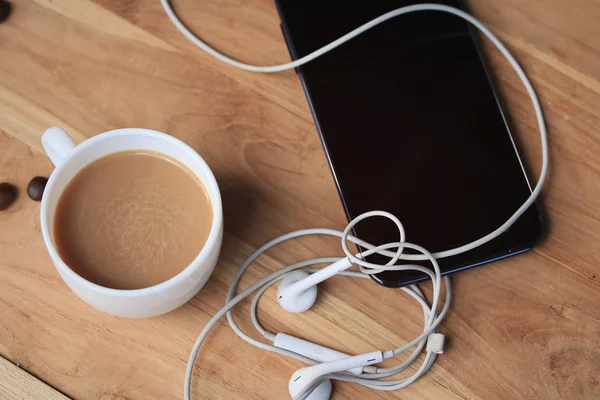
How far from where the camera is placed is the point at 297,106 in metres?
0.60

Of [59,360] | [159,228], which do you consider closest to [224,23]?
[159,228]

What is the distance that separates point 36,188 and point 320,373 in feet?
0.92

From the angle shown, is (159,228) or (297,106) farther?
(297,106)

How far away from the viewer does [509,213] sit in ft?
1.90

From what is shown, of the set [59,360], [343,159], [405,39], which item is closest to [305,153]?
[343,159]

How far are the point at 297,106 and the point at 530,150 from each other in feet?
0.72

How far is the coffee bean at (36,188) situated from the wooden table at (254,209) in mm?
13

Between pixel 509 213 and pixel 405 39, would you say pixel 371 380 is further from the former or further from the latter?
pixel 405 39

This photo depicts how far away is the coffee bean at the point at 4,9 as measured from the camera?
0.59 metres

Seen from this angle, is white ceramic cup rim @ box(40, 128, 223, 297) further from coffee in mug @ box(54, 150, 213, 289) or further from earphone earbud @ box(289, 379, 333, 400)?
earphone earbud @ box(289, 379, 333, 400)

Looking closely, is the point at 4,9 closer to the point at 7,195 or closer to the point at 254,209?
the point at 7,195

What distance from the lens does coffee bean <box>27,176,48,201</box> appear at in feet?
1.80

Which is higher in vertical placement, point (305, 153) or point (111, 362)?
point (305, 153)

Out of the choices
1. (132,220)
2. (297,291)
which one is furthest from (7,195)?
(297,291)
